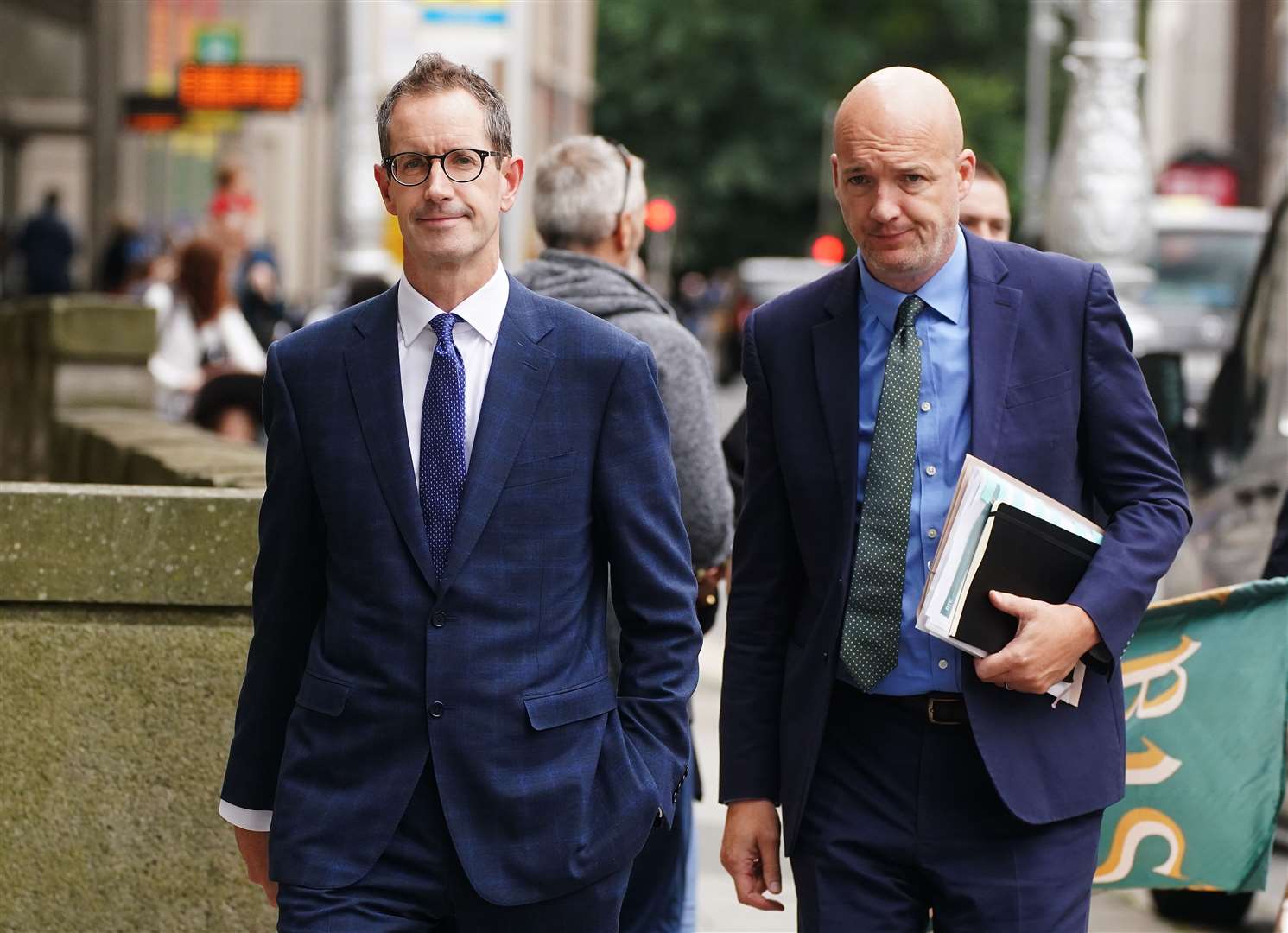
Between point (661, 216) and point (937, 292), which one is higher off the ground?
point (937, 292)

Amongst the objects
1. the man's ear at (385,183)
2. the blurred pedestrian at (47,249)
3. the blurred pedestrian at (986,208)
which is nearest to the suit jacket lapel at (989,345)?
the man's ear at (385,183)

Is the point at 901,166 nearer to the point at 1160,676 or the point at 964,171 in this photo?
the point at 964,171

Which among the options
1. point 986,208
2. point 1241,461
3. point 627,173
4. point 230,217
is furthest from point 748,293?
point 627,173

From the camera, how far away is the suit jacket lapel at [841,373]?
355cm

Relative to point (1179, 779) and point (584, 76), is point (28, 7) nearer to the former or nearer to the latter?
point (1179, 779)

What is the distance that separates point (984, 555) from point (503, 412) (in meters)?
0.73

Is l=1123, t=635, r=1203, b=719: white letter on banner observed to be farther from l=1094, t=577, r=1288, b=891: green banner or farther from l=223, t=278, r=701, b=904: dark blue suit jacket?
l=223, t=278, r=701, b=904: dark blue suit jacket

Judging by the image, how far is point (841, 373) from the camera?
11.8 feet

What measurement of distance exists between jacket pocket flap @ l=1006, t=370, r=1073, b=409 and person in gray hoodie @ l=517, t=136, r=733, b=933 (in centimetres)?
139

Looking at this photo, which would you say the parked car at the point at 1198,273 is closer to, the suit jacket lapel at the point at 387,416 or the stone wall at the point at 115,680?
the stone wall at the point at 115,680

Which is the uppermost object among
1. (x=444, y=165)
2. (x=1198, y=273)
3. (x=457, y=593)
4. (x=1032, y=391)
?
(x=444, y=165)

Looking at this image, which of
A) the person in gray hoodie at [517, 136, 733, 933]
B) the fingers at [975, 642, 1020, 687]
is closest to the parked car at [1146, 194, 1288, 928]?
the person in gray hoodie at [517, 136, 733, 933]

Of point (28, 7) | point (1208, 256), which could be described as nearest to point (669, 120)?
point (28, 7)

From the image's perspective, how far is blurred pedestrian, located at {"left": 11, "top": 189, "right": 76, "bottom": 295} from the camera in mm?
23047
